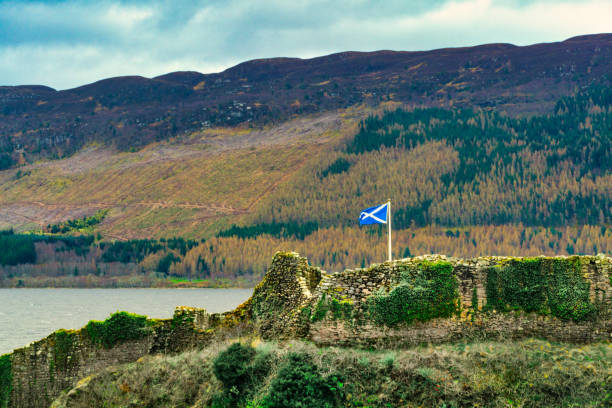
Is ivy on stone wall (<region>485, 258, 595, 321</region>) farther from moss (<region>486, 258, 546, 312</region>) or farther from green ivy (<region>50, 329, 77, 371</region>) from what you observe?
green ivy (<region>50, 329, 77, 371</region>)

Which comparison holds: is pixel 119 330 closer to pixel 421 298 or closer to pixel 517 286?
pixel 421 298

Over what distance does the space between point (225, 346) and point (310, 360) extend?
402 cm

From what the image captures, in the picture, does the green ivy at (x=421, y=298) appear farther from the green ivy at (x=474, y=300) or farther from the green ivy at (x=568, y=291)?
the green ivy at (x=568, y=291)

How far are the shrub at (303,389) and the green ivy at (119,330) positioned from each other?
24.3ft

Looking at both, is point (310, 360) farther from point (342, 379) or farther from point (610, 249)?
point (610, 249)

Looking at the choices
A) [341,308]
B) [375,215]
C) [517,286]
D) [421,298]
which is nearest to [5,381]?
[341,308]

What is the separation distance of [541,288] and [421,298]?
381 cm

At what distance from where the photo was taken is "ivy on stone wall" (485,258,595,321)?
19.7 metres

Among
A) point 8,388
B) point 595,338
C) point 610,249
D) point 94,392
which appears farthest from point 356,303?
point 610,249

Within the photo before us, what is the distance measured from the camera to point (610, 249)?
7633 inches

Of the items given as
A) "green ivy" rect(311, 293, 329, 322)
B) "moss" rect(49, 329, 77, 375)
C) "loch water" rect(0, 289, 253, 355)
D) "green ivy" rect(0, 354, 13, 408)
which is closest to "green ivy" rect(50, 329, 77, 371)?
"moss" rect(49, 329, 77, 375)

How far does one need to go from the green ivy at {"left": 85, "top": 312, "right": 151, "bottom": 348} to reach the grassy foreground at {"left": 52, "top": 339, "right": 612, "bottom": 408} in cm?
271

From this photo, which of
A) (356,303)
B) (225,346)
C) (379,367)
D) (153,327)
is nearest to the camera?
(379,367)

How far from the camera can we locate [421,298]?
20531 mm
